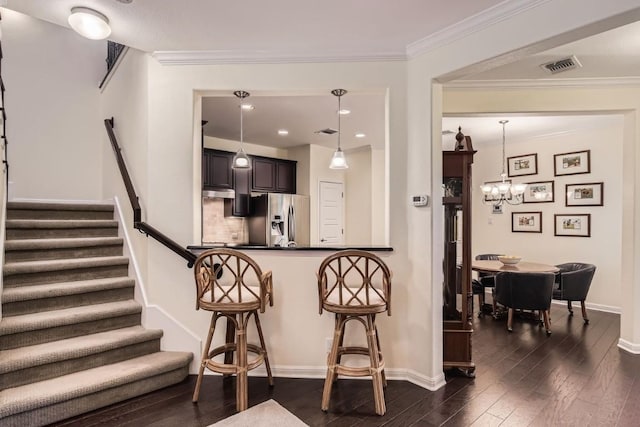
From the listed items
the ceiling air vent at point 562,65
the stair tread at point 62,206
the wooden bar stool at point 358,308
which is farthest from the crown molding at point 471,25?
the stair tread at point 62,206

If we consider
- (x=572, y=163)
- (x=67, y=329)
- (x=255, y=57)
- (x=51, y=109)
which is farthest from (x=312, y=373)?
(x=572, y=163)

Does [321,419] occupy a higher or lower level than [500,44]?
lower

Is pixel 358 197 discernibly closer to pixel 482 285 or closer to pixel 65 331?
pixel 482 285

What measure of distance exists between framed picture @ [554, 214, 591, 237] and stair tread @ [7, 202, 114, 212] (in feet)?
20.8

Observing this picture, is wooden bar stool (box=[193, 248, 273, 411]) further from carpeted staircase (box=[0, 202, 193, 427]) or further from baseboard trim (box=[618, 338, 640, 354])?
baseboard trim (box=[618, 338, 640, 354])

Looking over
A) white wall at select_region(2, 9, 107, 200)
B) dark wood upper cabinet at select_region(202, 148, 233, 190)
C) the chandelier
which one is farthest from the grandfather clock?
white wall at select_region(2, 9, 107, 200)

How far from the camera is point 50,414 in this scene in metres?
2.03

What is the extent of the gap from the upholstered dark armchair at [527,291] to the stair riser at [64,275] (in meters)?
4.07

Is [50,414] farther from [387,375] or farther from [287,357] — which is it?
[387,375]

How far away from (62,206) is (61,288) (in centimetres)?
126

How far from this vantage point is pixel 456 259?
2.88m

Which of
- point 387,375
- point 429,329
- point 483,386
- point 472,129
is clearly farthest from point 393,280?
point 472,129

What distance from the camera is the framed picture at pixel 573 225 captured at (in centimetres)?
514

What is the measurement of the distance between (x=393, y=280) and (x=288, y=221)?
10.6 feet
